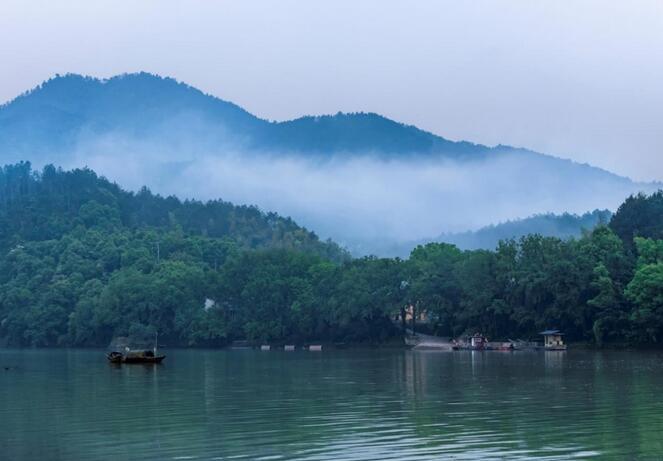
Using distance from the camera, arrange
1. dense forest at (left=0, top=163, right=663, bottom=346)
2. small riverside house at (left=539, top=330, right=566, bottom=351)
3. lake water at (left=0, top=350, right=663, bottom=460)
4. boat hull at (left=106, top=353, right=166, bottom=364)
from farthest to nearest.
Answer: dense forest at (left=0, top=163, right=663, bottom=346), small riverside house at (left=539, top=330, right=566, bottom=351), boat hull at (left=106, top=353, right=166, bottom=364), lake water at (left=0, top=350, right=663, bottom=460)

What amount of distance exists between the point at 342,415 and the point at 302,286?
91.7 m

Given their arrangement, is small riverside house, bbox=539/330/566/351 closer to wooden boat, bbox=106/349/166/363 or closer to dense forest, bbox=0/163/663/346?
dense forest, bbox=0/163/663/346

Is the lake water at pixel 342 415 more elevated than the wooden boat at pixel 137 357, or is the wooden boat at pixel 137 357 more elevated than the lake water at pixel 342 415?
the wooden boat at pixel 137 357

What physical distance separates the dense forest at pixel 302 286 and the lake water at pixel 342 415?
1414 inches

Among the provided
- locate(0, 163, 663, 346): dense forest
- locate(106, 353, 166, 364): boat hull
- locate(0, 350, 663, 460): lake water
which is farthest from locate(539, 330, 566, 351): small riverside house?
locate(106, 353, 166, 364): boat hull

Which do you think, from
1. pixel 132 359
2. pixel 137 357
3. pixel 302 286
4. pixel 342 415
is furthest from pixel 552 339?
pixel 342 415

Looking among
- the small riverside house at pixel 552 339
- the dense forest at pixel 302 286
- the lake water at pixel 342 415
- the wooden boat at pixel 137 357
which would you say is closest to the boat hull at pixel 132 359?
the wooden boat at pixel 137 357

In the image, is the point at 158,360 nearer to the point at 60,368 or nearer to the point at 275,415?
the point at 60,368

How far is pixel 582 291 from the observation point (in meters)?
95.2

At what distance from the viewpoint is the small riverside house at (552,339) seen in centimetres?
9306

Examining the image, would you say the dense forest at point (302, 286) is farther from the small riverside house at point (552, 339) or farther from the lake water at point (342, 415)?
the lake water at point (342, 415)

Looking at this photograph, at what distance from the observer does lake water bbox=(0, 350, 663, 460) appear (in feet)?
87.9

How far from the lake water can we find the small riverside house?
33305mm

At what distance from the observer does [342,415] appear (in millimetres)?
34844
